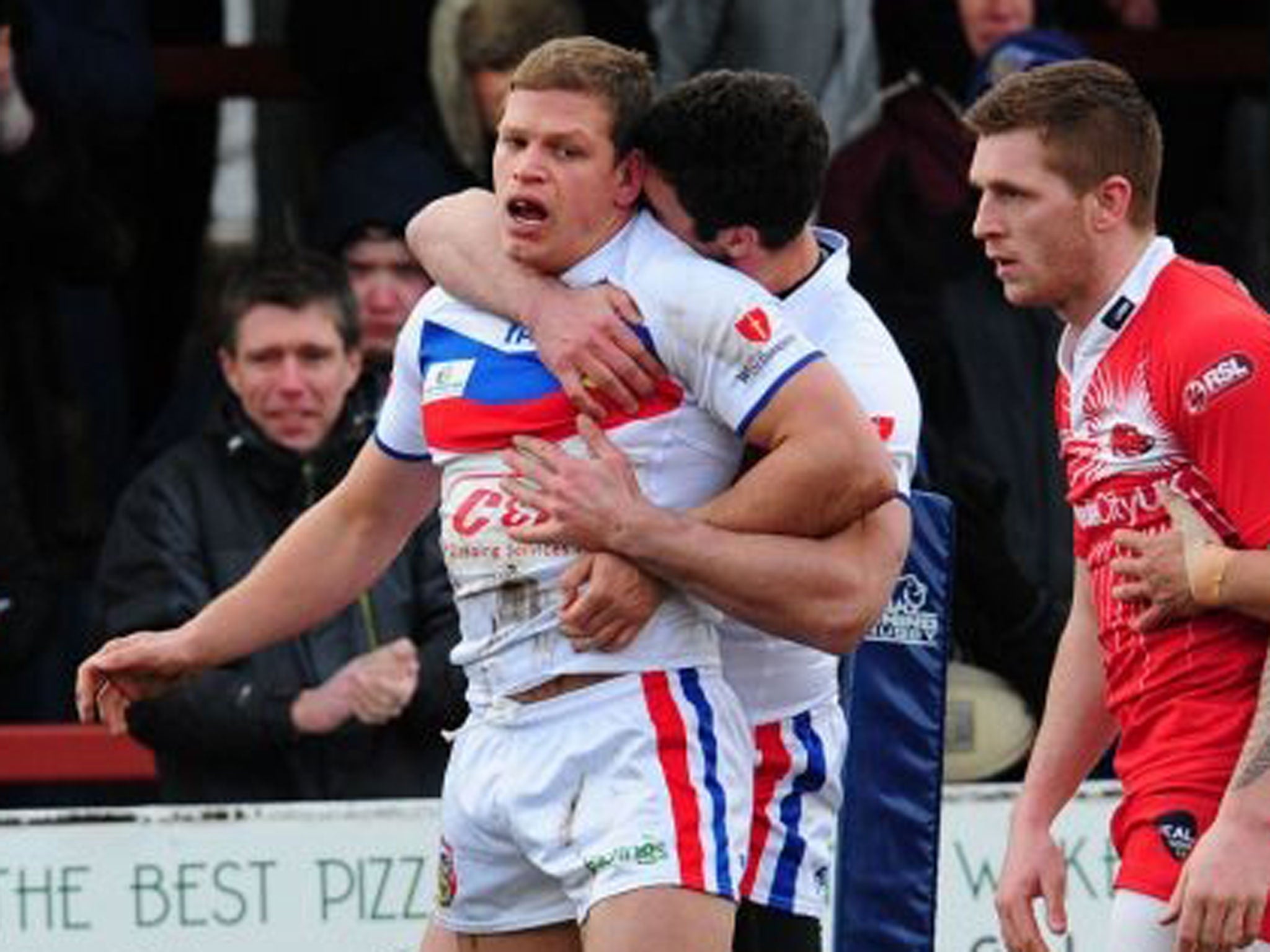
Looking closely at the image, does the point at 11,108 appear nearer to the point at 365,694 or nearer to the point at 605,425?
the point at 365,694

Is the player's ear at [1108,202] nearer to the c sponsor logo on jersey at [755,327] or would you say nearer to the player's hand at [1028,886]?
the c sponsor logo on jersey at [755,327]

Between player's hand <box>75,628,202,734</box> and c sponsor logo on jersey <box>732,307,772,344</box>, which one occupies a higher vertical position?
c sponsor logo on jersey <box>732,307,772,344</box>

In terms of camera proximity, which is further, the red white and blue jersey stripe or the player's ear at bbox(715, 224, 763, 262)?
the player's ear at bbox(715, 224, 763, 262)

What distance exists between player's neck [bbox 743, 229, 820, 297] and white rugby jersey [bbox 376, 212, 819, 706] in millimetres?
170

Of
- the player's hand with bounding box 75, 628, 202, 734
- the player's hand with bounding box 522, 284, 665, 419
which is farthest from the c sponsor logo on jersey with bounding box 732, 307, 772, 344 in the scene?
the player's hand with bounding box 75, 628, 202, 734

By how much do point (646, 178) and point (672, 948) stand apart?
3.74 feet

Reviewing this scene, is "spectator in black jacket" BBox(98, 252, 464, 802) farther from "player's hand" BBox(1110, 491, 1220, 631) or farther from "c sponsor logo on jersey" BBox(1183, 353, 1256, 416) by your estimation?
"c sponsor logo on jersey" BBox(1183, 353, 1256, 416)

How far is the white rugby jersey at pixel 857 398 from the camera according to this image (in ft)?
21.1

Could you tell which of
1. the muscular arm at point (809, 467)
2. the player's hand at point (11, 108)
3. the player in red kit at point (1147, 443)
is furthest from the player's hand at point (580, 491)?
the player's hand at point (11, 108)

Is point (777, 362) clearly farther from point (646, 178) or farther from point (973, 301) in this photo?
point (973, 301)

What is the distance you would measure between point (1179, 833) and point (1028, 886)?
42 cm

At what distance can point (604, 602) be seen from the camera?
20.0 feet

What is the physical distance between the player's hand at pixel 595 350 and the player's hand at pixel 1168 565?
0.73m

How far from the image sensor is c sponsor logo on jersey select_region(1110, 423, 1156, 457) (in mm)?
6164
